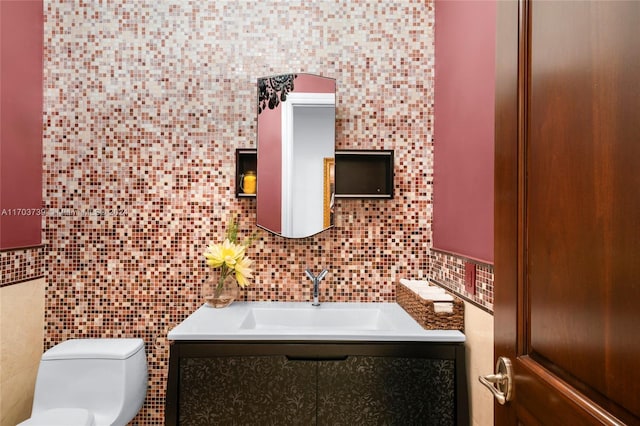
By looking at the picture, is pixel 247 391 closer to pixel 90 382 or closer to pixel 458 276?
pixel 90 382

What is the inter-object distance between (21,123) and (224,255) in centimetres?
118

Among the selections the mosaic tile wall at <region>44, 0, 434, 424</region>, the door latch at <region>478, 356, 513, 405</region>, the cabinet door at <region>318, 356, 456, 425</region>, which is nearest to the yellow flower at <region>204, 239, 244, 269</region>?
the mosaic tile wall at <region>44, 0, 434, 424</region>

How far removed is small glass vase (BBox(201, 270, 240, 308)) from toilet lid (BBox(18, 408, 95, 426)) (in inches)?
25.9

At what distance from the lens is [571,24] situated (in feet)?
2.15

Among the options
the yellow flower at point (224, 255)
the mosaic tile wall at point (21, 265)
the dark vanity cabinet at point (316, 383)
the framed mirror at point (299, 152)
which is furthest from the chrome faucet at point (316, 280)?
the mosaic tile wall at point (21, 265)

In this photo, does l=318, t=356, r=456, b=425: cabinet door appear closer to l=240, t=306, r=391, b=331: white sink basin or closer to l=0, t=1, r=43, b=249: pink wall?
l=240, t=306, r=391, b=331: white sink basin

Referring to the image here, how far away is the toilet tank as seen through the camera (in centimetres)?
175

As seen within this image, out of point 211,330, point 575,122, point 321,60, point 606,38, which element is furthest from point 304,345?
point 321,60

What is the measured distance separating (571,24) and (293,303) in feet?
5.55

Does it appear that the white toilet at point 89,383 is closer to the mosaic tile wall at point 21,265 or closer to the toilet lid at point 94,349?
the toilet lid at point 94,349

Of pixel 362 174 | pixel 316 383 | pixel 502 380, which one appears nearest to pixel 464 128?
pixel 362 174

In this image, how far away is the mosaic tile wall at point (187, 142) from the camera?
2047 millimetres

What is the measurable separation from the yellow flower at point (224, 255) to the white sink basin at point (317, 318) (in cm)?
26

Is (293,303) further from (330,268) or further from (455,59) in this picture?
(455,59)
